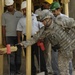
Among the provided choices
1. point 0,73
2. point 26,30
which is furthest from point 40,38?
point 0,73

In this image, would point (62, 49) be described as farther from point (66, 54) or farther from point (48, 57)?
point (48, 57)

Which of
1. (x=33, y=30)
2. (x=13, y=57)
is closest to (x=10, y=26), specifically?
(x=33, y=30)

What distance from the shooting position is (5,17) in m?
7.08

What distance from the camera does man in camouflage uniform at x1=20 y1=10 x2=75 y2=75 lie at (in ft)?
20.2

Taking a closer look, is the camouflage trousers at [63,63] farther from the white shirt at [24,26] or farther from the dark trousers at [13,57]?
the dark trousers at [13,57]

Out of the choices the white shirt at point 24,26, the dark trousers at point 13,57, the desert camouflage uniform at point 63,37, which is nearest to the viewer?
the desert camouflage uniform at point 63,37

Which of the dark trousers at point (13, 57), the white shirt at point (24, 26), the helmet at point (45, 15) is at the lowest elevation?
the dark trousers at point (13, 57)

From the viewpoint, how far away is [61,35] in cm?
616

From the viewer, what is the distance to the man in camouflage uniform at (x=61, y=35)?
6.17 metres

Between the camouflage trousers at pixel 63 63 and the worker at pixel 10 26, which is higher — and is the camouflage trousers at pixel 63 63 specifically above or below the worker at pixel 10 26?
below

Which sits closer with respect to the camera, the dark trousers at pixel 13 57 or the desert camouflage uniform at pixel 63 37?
the desert camouflage uniform at pixel 63 37

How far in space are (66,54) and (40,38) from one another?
2.34 feet

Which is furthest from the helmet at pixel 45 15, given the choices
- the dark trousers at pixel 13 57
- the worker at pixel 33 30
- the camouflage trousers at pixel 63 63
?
the dark trousers at pixel 13 57

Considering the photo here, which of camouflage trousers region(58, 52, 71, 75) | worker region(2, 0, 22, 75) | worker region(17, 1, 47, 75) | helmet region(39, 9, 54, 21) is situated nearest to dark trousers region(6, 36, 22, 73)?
worker region(2, 0, 22, 75)
